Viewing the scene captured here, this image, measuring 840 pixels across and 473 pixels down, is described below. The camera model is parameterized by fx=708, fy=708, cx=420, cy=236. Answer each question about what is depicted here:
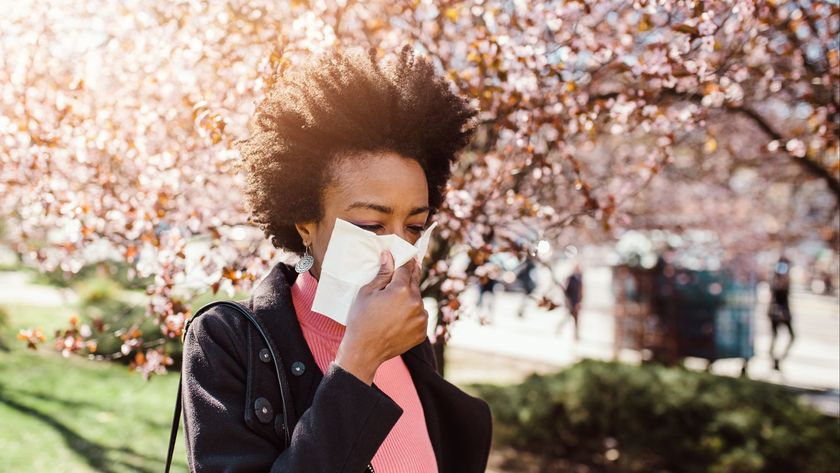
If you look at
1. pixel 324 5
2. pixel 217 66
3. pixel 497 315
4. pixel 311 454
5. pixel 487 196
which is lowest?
pixel 497 315

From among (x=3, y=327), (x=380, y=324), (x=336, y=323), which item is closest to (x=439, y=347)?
(x=336, y=323)

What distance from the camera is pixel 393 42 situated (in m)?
4.18

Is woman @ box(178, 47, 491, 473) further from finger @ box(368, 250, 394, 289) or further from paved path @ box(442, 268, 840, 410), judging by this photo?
paved path @ box(442, 268, 840, 410)

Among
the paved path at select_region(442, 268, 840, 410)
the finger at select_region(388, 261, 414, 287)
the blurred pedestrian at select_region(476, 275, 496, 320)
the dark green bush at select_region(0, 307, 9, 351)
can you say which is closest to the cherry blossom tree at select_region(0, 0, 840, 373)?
the blurred pedestrian at select_region(476, 275, 496, 320)

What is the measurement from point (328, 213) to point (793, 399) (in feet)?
17.6

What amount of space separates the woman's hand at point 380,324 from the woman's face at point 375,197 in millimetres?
143

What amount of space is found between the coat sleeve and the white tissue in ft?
0.75

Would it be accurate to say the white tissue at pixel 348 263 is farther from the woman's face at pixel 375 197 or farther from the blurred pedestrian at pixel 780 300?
the blurred pedestrian at pixel 780 300

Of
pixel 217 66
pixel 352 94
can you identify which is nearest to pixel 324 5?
pixel 217 66

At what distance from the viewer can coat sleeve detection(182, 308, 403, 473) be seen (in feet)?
4.52

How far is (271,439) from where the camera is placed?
4.80 ft

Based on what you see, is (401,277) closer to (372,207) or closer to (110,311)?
(372,207)

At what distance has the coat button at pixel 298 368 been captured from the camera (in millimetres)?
1556

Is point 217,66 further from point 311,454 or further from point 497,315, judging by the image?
point 497,315
